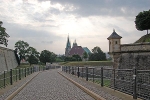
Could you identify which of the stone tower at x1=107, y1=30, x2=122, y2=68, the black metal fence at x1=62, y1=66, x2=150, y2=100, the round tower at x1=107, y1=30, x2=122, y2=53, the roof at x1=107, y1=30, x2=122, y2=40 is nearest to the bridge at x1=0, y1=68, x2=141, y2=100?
the black metal fence at x1=62, y1=66, x2=150, y2=100

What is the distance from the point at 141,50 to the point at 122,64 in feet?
12.7

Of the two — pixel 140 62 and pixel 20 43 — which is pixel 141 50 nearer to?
pixel 140 62

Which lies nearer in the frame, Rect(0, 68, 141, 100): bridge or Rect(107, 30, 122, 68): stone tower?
Rect(0, 68, 141, 100): bridge

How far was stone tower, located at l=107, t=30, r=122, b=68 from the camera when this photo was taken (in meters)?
28.3

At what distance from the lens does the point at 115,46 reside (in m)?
29.4

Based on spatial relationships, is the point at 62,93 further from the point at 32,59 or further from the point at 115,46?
the point at 32,59

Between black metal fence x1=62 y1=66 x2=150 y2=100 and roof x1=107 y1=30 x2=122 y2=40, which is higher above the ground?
roof x1=107 y1=30 x2=122 y2=40

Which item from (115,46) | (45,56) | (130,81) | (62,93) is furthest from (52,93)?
(45,56)

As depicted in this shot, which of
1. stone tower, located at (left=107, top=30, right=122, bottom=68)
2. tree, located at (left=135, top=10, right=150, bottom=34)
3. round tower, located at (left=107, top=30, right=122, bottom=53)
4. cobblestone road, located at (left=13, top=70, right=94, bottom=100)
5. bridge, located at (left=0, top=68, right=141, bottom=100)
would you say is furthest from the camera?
tree, located at (left=135, top=10, right=150, bottom=34)

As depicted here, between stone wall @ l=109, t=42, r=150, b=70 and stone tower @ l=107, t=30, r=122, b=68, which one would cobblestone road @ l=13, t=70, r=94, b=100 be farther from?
stone tower @ l=107, t=30, r=122, b=68

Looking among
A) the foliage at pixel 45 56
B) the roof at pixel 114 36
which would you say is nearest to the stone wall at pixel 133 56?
the roof at pixel 114 36

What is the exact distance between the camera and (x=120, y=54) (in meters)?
27.8

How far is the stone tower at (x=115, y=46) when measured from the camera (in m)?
28.3

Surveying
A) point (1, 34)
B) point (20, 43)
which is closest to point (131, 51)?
point (1, 34)
